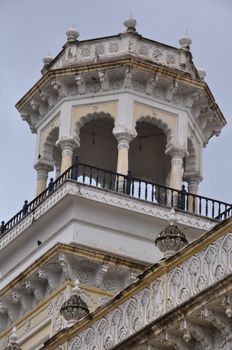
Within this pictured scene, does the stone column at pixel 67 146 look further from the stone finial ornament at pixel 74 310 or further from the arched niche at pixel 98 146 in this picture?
the stone finial ornament at pixel 74 310

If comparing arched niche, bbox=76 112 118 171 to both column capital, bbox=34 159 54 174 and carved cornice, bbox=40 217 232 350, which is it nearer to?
column capital, bbox=34 159 54 174

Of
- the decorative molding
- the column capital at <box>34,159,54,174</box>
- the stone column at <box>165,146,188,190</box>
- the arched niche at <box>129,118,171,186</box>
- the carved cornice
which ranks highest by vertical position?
the arched niche at <box>129,118,171,186</box>

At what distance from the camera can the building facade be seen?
1167 inches

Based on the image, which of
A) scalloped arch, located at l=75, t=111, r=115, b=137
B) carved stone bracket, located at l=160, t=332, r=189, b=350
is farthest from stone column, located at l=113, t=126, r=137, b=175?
carved stone bracket, located at l=160, t=332, r=189, b=350

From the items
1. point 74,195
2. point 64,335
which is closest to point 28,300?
point 74,195

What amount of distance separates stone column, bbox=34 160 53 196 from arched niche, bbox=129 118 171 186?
243cm

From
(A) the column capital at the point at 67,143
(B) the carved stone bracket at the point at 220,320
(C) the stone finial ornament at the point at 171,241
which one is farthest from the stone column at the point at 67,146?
(B) the carved stone bracket at the point at 220,320

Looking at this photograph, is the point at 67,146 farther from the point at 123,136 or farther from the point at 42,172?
the point at 42,172

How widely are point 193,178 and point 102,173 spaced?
89.7 inches

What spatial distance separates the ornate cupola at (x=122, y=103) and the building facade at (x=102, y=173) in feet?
0.08

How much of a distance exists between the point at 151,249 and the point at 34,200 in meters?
3.58

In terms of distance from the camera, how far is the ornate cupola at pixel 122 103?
32906mm

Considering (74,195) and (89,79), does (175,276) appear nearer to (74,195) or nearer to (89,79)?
(74,195)

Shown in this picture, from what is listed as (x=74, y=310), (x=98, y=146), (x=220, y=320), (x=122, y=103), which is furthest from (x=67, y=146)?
(x=220, y=320)
